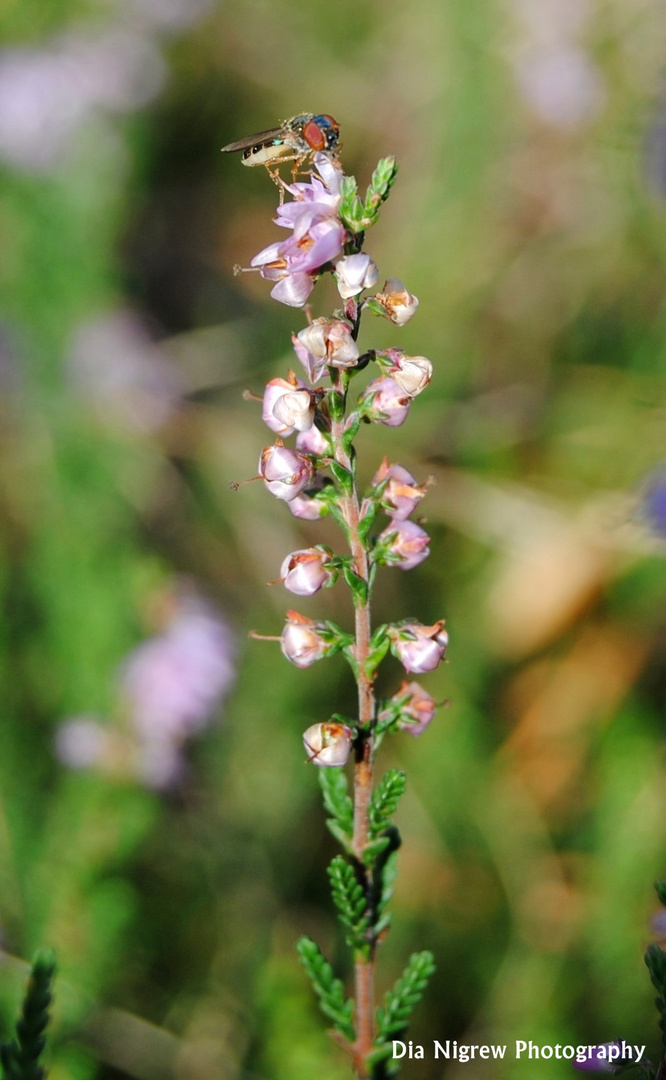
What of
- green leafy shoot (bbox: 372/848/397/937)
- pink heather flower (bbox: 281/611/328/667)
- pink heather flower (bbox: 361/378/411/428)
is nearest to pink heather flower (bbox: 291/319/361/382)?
pink heather flower (bbox: 361/378/411/428)

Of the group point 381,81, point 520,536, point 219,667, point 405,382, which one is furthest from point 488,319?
point 405,382

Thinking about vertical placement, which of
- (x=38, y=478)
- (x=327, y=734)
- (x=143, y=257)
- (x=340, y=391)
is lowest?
(x=327, y=734)

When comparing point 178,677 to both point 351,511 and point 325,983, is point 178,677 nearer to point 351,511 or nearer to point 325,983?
point 325,983

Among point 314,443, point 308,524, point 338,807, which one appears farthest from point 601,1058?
point 308,524

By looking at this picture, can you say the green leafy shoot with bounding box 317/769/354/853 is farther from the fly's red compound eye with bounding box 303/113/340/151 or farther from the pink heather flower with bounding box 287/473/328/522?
the fly's red compound eye with bounding box 303/113/340/151

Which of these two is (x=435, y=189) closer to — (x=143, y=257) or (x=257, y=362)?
(x=257, y=362)

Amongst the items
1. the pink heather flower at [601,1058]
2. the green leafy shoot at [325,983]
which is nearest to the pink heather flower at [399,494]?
the green leafy shoot at [325,983]
